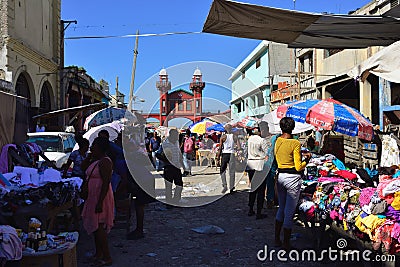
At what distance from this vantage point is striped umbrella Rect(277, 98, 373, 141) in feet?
25.9

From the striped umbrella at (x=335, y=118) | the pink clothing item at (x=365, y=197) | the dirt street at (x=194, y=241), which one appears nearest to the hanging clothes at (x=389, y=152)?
the striped umbrella at (x=335, y=118)

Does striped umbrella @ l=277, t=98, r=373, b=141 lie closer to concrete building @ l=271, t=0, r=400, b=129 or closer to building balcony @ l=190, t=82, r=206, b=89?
building balcony @ l=190, t=82, r=206, b=89

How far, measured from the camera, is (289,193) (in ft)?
18.7

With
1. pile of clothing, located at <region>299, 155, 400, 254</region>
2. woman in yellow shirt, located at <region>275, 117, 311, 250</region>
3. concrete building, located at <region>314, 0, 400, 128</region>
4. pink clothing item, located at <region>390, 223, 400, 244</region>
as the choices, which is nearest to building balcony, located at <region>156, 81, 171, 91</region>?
woman in yellow shirt, located at <region>275, 117, 311, 250</region>

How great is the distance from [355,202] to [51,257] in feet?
11.5

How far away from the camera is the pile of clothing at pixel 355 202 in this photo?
414 cm

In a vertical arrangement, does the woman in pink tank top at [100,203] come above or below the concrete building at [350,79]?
below

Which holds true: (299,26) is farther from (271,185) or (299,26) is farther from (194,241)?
(271,185)

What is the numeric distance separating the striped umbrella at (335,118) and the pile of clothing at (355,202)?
3.23 ft

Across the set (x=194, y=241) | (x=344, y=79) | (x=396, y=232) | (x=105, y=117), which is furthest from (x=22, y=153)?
(x=344, y=79)

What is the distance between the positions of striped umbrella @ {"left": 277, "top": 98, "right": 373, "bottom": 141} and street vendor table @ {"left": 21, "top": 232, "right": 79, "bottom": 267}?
212 inches

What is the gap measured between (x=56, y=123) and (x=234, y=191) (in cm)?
1303

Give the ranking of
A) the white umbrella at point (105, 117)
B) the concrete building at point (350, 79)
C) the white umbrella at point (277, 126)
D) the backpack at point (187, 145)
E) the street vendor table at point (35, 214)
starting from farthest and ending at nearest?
the backpack at point (187, 145) → the white umbrella at point (105, 117) → the concrete building at point (350, 79) → the white umbrella at point (277, 126) → the street vendor table at point (35, 214)

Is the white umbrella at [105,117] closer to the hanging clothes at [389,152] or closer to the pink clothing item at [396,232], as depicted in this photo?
the hanging clothes at [389,152]
